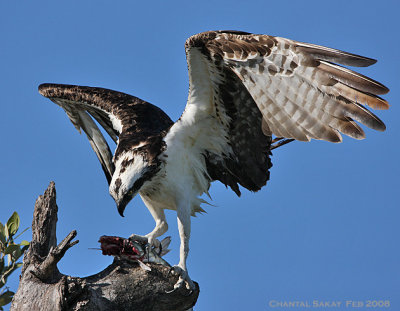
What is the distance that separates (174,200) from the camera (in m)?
7.05

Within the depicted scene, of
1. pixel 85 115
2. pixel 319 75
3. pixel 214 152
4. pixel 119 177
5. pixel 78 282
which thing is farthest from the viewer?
pixel 85 115

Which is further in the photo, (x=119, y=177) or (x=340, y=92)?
(x=119, y=177)

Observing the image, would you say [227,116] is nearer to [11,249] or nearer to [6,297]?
[11,249]

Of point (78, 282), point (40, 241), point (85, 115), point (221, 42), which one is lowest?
point (78, 282)

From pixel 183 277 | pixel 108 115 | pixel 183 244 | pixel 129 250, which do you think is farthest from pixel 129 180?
pixel 108 115

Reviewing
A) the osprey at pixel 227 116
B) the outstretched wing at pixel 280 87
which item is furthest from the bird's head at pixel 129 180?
the outstretched wing at pixel 280 87

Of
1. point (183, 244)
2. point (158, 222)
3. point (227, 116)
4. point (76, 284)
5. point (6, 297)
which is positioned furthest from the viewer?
point (158, 222)

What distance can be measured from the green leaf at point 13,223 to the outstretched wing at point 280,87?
2.07 m

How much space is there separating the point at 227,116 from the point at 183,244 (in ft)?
4.76

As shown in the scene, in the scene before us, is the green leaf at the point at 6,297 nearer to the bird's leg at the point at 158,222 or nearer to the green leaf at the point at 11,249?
the green leaf at the point at 11,249

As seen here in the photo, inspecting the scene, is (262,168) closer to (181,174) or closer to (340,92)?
(181,174)

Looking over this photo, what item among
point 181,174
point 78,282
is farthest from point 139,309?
point 181,174

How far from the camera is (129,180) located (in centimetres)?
678

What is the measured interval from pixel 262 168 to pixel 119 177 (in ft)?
5.31
